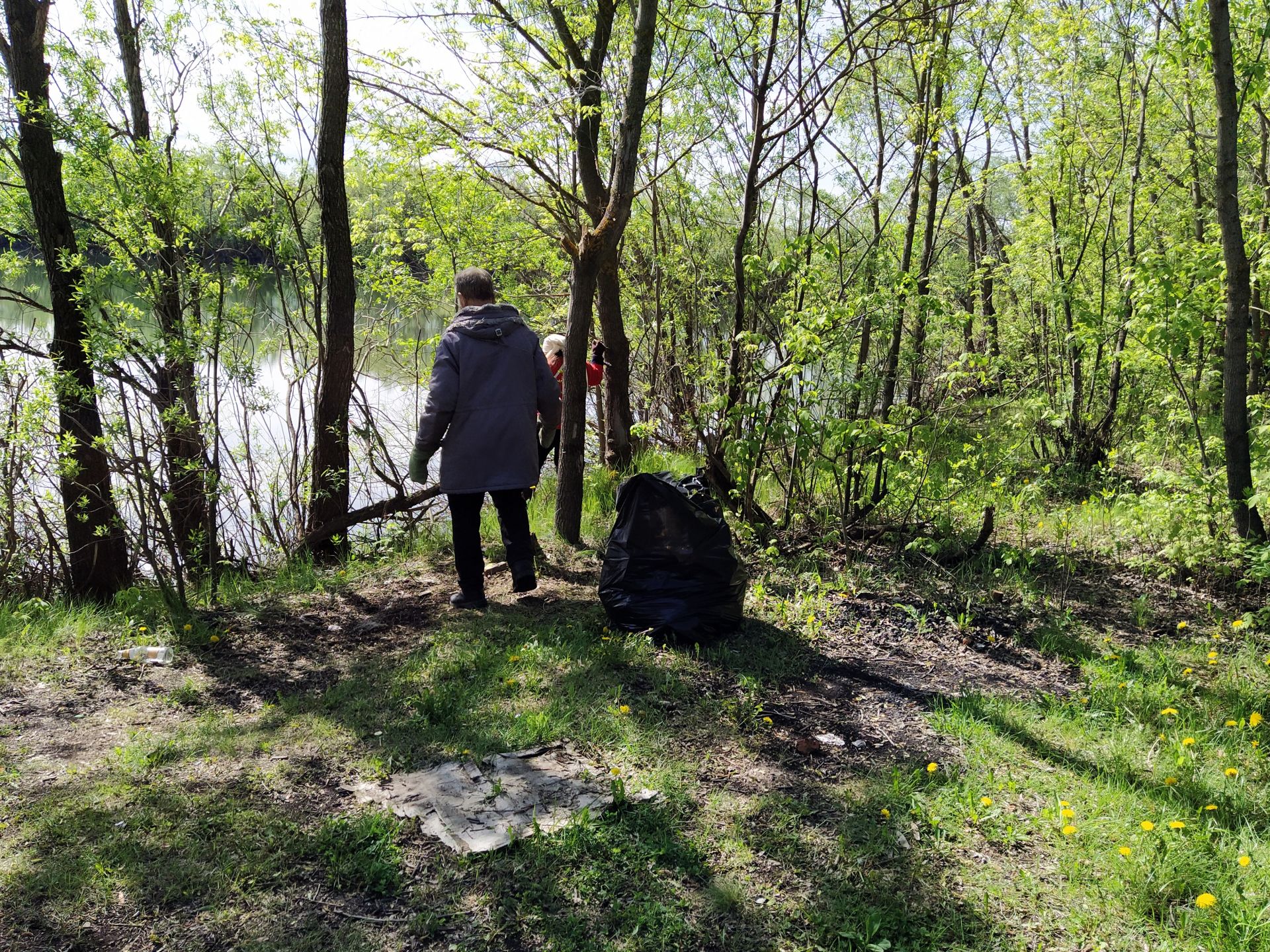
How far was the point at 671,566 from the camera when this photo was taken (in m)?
4.20

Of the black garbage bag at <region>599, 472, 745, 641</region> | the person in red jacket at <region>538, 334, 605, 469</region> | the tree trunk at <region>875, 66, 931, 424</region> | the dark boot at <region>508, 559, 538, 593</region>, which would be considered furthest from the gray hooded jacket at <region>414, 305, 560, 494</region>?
the tree trunk at <region>875, 66, 931, 424</region>

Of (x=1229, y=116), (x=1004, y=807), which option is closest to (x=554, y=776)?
(x=1004, y=807)

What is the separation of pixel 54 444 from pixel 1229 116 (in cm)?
700

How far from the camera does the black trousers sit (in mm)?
4656

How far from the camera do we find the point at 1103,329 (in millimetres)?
6141

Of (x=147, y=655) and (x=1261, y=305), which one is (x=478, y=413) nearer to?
(x=147, y=655)

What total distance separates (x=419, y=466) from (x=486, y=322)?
2.80ft

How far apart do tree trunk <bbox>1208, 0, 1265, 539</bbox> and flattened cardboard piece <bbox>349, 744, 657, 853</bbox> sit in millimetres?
3470

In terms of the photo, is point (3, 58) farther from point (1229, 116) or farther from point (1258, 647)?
point (1258, 647)

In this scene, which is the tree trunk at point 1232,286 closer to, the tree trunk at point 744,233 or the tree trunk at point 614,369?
the tree trunk at point 744,233

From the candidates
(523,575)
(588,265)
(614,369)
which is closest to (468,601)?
(523,575)

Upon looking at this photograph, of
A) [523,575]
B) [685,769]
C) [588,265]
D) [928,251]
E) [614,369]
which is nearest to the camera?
[685,769]

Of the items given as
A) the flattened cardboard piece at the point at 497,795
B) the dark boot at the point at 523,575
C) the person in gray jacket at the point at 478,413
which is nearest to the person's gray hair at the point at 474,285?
the person in gray jacket at the point at 478,413

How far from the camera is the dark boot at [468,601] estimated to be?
4.79m
